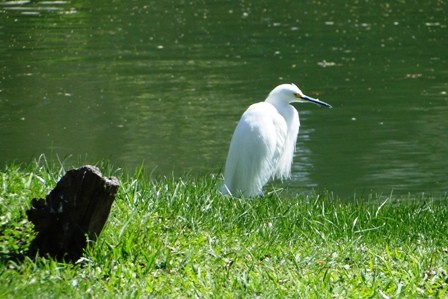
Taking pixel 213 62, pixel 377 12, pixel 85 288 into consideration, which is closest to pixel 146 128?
pixel 213 62

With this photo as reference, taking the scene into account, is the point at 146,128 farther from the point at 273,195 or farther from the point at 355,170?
the point at 273,195

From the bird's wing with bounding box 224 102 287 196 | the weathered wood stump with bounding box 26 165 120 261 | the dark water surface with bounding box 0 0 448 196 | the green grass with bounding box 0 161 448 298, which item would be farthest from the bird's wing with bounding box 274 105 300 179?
the weathered wood stump with bounding box 26 165 120 261

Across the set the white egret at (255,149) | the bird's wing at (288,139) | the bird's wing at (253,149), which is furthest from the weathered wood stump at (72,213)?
the bird's wing at (288,139)

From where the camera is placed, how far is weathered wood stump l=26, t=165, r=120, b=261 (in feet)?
15.9

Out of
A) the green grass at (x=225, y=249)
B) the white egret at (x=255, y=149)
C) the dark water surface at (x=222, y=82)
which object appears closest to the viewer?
the green grass at (x=225, y=249)

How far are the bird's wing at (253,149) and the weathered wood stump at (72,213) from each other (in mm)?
3300

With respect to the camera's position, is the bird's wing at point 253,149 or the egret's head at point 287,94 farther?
the egret's head at point 287,94

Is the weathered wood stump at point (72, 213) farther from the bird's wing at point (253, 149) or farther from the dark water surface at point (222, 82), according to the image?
the dark water surface at point (222, 82)

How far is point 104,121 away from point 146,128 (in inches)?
28.5

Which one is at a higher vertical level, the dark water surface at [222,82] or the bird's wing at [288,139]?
the bird's wing at [288,139]

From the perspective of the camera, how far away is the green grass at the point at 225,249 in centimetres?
474

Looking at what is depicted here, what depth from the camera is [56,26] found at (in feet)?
A: 66.7

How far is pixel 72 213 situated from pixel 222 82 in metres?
10.4

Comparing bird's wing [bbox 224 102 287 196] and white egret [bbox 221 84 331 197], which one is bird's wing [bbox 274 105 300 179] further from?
bird's wing [bbox 224 102 287 196]
